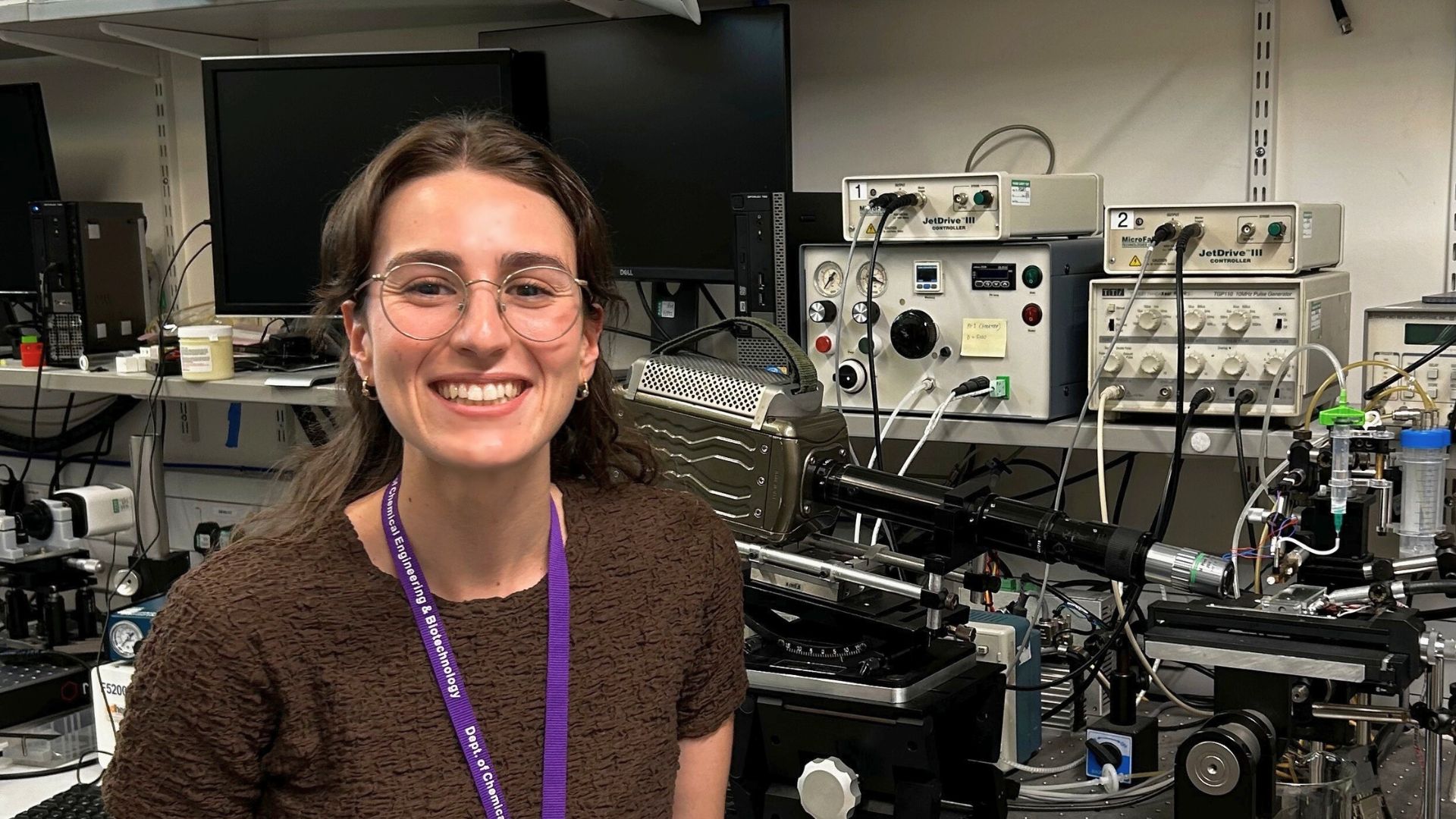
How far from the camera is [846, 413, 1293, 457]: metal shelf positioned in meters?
1.57

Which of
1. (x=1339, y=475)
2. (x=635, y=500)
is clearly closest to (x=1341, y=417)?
(x=1339, y=475)

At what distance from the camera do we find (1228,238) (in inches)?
62.4

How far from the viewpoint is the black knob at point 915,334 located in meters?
1.73

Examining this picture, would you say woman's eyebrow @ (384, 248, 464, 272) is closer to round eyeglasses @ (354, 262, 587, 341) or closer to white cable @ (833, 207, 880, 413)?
round eyeglasses @ (354, 262, 587, 341)

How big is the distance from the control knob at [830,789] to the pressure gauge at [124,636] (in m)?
1.11

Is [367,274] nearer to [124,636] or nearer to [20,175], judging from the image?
[124,636]

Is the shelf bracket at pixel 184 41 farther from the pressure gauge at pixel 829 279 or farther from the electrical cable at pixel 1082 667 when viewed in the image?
the electrical cable at pixel 1082 667

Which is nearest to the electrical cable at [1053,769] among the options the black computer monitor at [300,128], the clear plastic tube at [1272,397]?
the clear plastic tube at [1272,397]

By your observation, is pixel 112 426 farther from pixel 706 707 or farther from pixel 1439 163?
pixel 1439 163

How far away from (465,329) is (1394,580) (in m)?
0.83

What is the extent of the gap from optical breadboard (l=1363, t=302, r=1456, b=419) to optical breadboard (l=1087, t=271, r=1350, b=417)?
8cm

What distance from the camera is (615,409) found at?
128cm

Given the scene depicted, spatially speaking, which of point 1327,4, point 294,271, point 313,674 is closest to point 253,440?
point 294,271

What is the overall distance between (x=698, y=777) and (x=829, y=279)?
809mm
